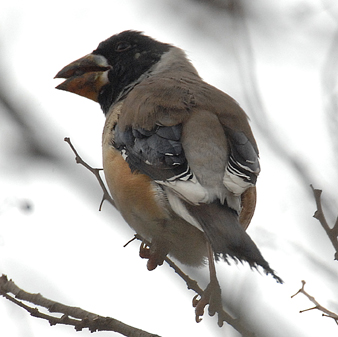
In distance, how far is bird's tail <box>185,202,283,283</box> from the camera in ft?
11.4

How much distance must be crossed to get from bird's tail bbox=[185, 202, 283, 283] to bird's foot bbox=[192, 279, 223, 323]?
446 millimetres

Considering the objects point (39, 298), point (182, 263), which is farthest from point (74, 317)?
point (182, 263)

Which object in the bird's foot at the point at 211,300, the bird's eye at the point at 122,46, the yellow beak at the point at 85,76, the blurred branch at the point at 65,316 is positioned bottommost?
the blurred branch at the point at 65,316

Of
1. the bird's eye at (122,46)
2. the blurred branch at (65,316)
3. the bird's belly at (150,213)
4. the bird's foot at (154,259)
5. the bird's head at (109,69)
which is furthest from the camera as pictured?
the bird's eye at (122,46)

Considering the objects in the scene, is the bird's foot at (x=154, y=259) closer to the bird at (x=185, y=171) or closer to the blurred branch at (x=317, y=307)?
the bird at (x=185, y=171)

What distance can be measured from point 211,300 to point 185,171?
933mm

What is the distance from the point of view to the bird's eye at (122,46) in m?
6.47

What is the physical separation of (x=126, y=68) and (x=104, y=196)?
97.3 inches

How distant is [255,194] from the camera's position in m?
4.88

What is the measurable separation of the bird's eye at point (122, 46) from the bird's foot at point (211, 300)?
3.19 metres


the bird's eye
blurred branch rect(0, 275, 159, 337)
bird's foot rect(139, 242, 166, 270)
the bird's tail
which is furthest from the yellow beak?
Result: blurred branch rect(0, 275, 159, 337)

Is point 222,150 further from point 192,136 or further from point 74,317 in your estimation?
point 74,317

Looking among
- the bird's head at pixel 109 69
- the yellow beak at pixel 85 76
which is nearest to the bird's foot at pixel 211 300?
the bird's head at pixel 109 69

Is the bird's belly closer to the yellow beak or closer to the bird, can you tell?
the bird
